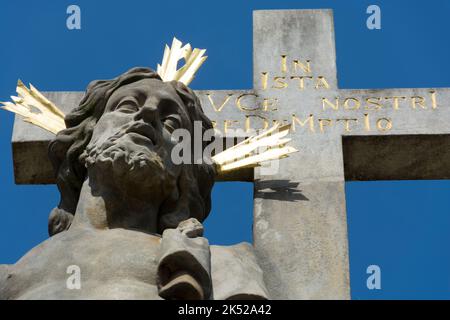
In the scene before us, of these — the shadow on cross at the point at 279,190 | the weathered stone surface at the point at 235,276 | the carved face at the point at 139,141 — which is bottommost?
the weathered stone surface at the point at 235,276

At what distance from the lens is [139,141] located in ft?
35.4

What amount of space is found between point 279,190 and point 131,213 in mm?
1561

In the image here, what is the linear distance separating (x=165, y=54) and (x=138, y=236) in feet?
8.57

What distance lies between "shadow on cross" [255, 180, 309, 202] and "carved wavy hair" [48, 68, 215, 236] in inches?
26.0

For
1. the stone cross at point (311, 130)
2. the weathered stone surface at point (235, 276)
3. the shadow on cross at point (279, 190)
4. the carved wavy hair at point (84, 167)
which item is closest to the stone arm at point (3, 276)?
the carved wavy hair at point (84, 167)

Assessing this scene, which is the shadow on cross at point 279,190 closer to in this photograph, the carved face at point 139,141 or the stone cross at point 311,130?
the stone cross at point 311,130

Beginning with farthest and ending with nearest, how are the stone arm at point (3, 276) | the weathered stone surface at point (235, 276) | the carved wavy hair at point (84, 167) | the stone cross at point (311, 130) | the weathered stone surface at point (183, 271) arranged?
the stone cross at point (311, 130) < the carved wavy hair at point (84, 167) < the stone arm at point (3, 276) < the weathered stone surface at point (235, 276) < the weathered stone surface at point (183, 271)

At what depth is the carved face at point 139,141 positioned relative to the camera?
10.7 m

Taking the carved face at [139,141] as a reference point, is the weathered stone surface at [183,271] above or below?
below

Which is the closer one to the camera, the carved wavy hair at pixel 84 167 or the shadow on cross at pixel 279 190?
the carved wavy hair at pixel 84 167

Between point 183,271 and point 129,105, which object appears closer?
point 183,271

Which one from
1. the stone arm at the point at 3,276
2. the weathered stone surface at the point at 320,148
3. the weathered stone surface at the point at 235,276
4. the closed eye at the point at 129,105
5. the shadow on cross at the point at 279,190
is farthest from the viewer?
the shadow on cross at the point at 279,190

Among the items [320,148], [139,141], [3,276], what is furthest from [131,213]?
[320,148]

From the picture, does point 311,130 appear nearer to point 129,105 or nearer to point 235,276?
point 129,105
